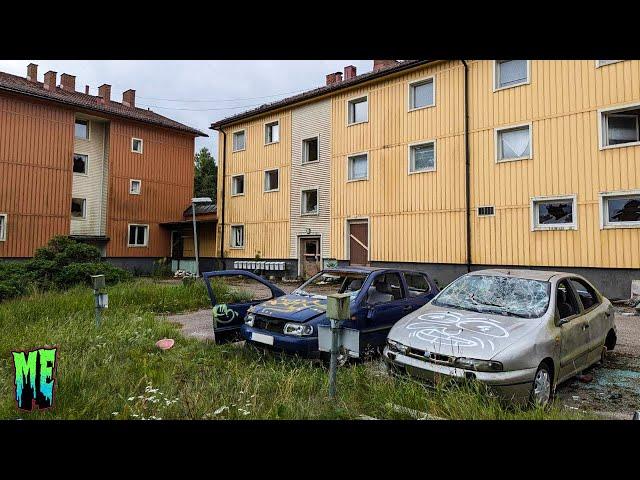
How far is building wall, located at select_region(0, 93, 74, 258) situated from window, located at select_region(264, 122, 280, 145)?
1096 cm

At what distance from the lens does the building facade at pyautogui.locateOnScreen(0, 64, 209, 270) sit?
21781 mm

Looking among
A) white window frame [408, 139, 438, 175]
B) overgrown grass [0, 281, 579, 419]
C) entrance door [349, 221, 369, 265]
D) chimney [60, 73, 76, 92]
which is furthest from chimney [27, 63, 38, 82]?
overgrown grass [0, 281, 579, 419]

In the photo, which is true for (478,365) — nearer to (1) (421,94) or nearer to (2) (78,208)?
(1) (421,94)

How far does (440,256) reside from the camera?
16.6m

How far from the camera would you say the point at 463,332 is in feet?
15.7

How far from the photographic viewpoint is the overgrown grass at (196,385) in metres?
3.88

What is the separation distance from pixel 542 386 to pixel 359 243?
14934mm

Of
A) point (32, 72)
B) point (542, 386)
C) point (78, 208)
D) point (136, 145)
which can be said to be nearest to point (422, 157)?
point (542, 386)

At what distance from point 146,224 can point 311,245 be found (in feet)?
40.9

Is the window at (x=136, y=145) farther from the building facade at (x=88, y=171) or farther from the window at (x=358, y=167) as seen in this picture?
the window at (x=358, y=167)

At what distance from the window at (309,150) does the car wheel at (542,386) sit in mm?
18023

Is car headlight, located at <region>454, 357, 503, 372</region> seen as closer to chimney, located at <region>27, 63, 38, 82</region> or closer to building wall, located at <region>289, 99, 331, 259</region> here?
building wall, located at <region>289, 99, 331, 259</region>
